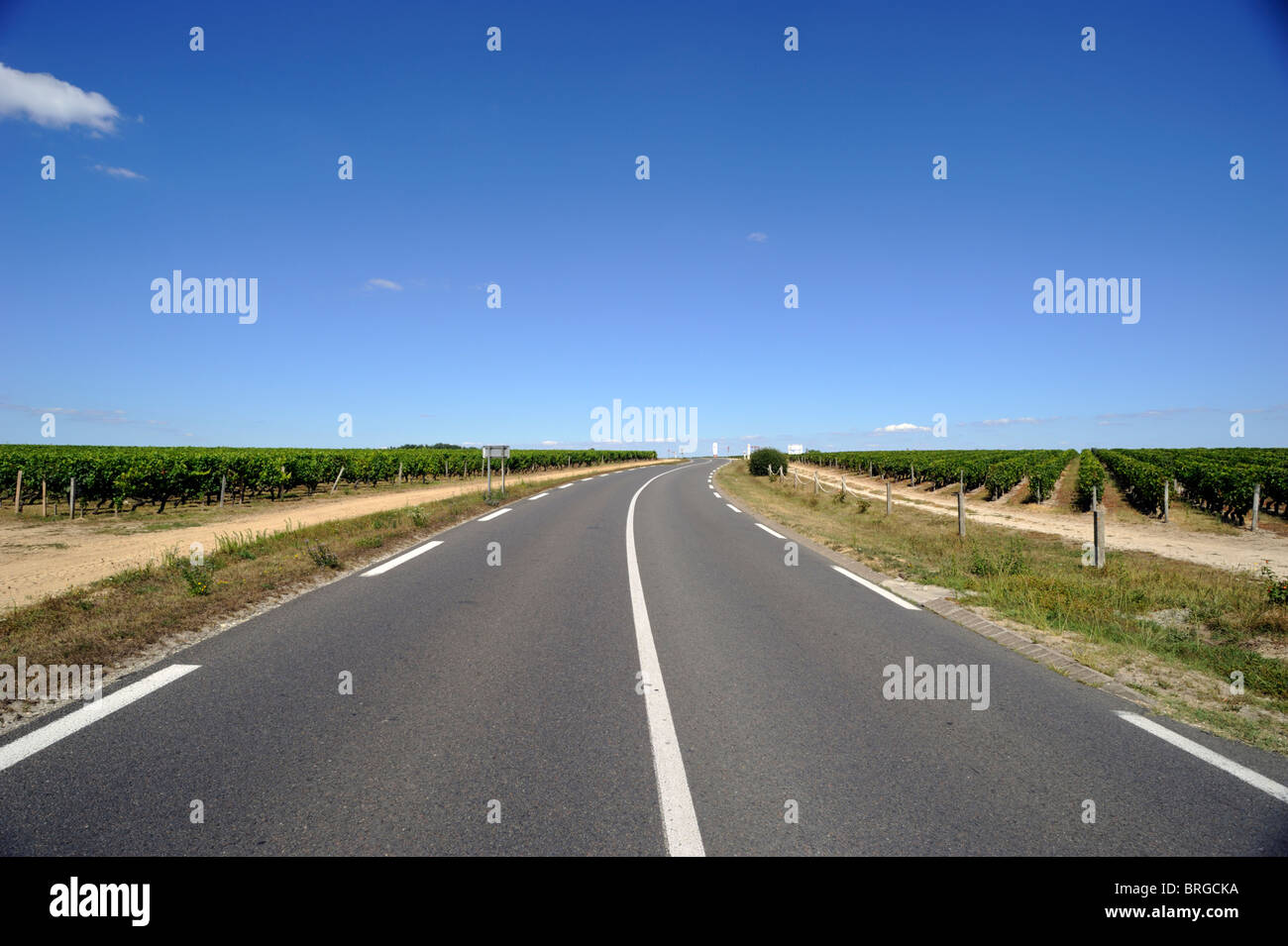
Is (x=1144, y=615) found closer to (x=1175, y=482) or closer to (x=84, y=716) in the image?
(x=84, y=716)

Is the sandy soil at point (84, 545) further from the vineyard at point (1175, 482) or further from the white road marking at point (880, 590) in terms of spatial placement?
the vineyard at point (1175, 482)

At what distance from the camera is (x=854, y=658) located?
561 cm

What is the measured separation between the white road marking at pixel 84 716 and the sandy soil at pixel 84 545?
4858 mm

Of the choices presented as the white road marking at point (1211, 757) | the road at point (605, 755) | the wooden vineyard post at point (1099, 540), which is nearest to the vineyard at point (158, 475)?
the road at point (605, 755)

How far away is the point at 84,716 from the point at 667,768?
3.87 meters

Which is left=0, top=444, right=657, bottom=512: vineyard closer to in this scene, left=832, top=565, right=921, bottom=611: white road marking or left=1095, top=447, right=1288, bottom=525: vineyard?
left=832, top=565, right=921, bottom=611: white road marking

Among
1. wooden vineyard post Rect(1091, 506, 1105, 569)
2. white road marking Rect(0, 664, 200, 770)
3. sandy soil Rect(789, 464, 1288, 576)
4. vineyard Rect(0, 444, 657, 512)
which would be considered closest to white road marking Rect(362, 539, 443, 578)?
white road marking Rect(0, 664, 200, 770)

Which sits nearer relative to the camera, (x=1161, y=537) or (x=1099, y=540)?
(x=1099, y=540)

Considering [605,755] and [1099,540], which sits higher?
[1099,540]

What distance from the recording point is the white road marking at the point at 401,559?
9.18m

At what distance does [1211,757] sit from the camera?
12.2 feet

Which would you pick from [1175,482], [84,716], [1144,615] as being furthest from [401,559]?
[1175,482]

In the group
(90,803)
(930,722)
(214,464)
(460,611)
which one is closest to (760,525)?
(460,611)

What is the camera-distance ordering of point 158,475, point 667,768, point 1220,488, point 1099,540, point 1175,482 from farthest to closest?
point 1175,482 < point 158,475 < point 1220,488 < point 1099,540 < point 667,768
